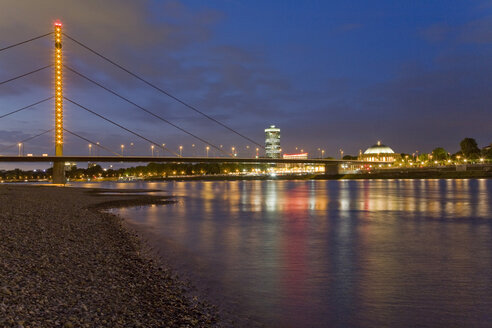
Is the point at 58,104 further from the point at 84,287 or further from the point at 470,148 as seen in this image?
the point at 470,148

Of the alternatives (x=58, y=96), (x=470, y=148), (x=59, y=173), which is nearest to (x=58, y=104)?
(x=58, y=96)

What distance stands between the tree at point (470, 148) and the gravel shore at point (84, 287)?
461 feet

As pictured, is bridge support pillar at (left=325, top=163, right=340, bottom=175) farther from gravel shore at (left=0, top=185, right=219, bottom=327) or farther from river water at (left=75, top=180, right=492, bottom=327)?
gravel shore at (left=0, top=185, right=219, bottom=327)

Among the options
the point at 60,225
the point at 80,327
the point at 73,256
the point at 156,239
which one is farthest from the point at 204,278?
the point at 60,225

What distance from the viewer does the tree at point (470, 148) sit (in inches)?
5020

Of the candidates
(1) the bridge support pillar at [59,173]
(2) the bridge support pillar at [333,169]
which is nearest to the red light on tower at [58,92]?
(1) the bridge support pillar at [59,173]

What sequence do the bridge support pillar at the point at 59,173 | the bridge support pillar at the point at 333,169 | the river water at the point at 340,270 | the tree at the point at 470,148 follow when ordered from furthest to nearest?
the tree at the point at 470,148 < the bridge support pillar at the point at 333,169 < the bridge support pillar at the point at 59,173 < the river water at the point at 340,270

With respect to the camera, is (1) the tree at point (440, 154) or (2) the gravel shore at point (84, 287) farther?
(1) the tree at point (440, 154)

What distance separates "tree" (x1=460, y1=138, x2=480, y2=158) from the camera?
127500mm

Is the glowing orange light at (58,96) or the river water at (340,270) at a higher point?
the glowing orange light at (58,96)

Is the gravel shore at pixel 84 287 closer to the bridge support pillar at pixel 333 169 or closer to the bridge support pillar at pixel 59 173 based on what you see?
the bridge support pillar at pixel 59 173

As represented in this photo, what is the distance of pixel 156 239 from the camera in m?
14.0

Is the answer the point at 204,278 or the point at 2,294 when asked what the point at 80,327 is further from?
the point at 204,278

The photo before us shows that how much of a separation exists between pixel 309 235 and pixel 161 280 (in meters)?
8.84
